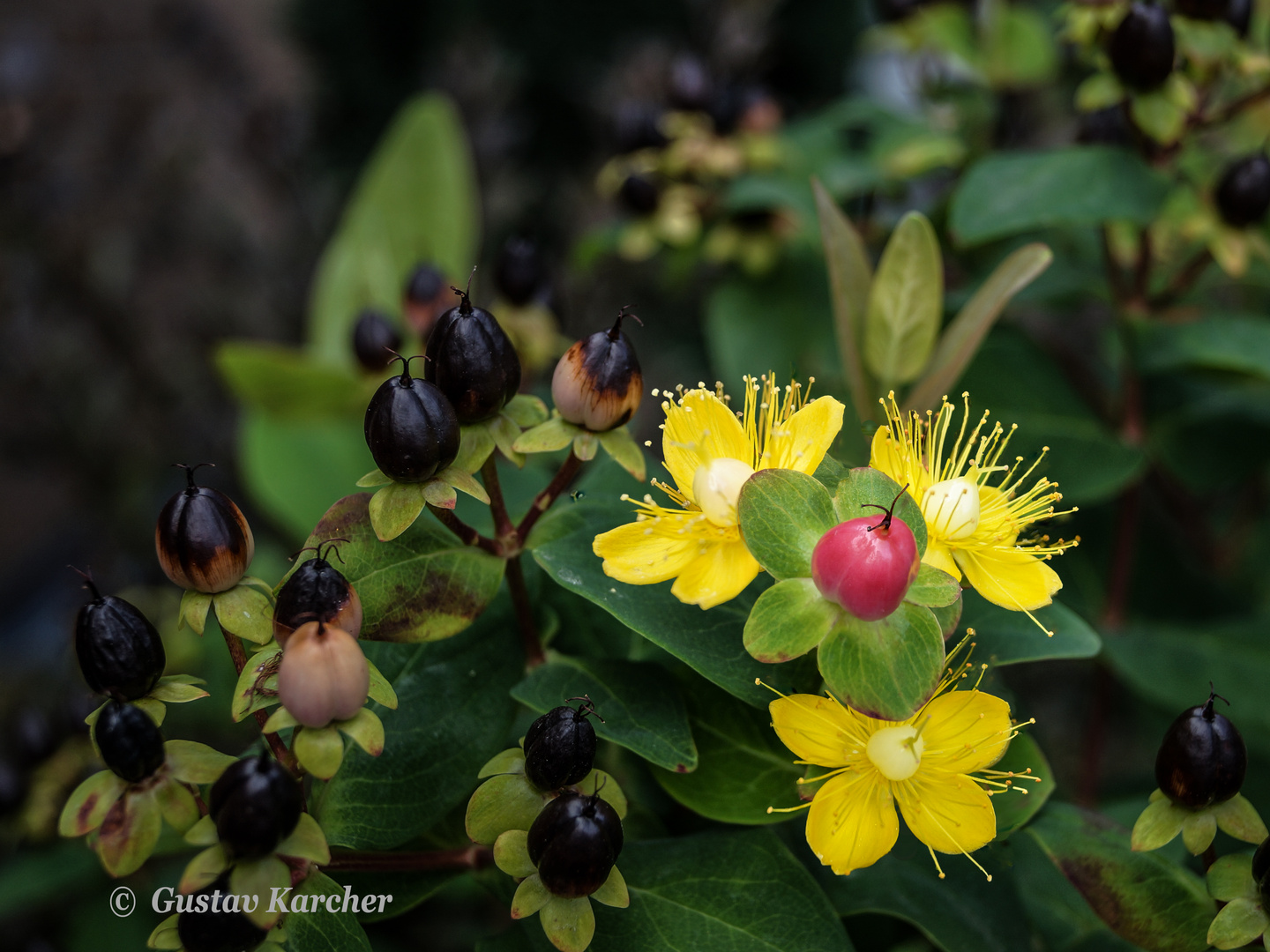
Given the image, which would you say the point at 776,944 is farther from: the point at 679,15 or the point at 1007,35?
the point at 679,15

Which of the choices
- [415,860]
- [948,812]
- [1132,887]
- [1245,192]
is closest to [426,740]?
[415,860]

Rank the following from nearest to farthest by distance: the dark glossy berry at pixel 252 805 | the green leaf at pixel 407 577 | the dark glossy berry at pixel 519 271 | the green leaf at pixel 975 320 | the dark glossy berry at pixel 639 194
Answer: the dark glossy berry at pixel 252 805 → the green leaf at pixel 407 577 → the green leaf at pixel 975 320 → the dark glossy berry at pixel 519 271 → the dark glossy berry at pixel 639 194

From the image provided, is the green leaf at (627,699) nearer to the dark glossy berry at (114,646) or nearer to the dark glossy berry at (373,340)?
the dark glossy berry at (114,646)

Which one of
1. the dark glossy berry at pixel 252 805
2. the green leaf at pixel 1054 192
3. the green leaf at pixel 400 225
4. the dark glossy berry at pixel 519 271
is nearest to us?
the dark glossy berry at pixel 252 805

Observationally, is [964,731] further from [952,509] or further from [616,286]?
[616,286]

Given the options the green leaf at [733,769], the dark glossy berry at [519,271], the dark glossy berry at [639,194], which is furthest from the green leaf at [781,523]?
the dark glossy berry at [639,194]

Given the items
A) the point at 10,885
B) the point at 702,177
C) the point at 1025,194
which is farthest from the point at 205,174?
the point at 1025,194
